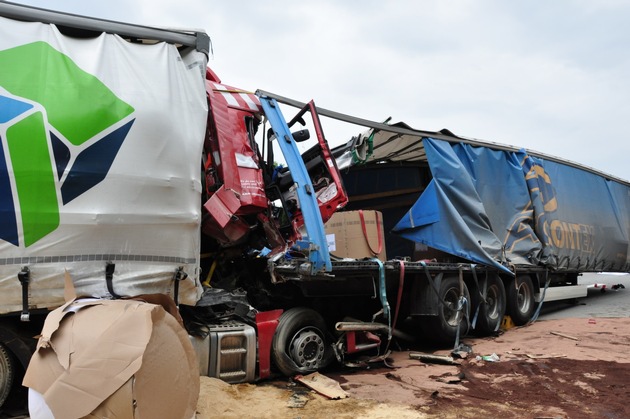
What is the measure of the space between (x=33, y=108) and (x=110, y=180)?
2.34ft

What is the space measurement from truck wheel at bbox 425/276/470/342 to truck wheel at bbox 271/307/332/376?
1961 mm

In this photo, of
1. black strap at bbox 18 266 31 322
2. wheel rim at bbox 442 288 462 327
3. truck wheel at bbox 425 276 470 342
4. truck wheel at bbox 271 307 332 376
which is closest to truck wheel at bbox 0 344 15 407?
black strap at bbox 18 266 31 322

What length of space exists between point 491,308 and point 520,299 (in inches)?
49.2

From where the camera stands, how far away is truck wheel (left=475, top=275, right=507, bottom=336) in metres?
7.98

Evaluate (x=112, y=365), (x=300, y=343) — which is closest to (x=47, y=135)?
(x=112, y=365)

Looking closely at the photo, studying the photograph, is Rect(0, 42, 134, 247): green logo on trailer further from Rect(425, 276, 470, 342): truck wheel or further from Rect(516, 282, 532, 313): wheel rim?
Rect(516, 282, 532, 313): wheel rim

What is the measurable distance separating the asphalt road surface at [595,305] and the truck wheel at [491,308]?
7.67ft

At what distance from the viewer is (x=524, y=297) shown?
9.38 metres

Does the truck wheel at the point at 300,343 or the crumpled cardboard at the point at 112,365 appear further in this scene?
the truck wheel at the point at 300,343

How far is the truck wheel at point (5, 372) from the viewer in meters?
3.75

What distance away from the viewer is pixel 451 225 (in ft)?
25.4

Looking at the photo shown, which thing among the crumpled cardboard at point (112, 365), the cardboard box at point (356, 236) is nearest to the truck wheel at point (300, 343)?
the cardboard box at point (356, 236)

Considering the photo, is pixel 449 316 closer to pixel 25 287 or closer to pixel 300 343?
pixel 300 343

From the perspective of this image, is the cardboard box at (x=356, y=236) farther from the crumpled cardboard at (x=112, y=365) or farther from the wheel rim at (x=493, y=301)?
the crumpled cardboard at (x=112, y=365)
